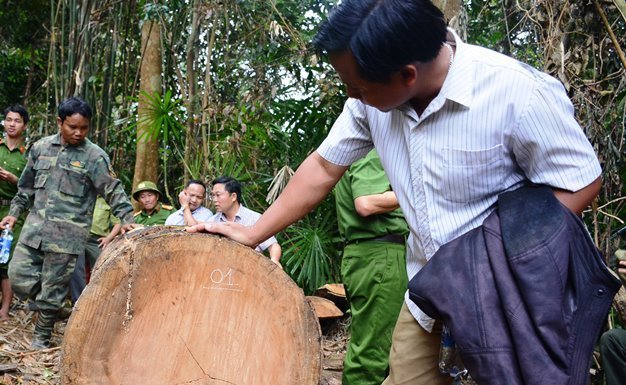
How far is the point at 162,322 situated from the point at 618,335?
230cm

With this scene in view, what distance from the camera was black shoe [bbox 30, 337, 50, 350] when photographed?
18.3ft

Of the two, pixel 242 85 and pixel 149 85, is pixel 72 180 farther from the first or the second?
pixel 149 85

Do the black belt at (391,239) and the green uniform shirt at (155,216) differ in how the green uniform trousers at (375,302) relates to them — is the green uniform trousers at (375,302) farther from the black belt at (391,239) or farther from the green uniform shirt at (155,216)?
the green uniform shirt at (155,216)

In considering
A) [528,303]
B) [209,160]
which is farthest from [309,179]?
[209,160]

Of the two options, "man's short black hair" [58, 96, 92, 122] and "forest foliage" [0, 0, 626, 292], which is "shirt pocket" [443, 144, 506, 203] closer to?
"forest foliage" [0, 0, 626, 292]

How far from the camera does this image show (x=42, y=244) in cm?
560

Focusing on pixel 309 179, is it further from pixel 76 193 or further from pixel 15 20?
pixel 15 20

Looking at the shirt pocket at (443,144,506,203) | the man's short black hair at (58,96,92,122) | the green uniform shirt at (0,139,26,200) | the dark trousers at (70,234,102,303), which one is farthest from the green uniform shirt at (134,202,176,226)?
the shirt pocket at (443,144,506,203)

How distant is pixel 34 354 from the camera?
17.7 feet

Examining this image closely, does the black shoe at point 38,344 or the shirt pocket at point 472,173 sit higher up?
the shirt pocket at point 472,173

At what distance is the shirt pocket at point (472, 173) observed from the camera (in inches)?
76.6

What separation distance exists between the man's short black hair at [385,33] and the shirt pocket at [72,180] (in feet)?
13.5

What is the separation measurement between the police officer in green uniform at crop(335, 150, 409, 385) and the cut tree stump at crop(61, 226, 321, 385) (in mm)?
1304

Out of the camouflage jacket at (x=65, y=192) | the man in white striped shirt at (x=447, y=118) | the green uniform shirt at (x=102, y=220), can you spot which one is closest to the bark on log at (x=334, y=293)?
the camouflage jacket at (x=65, y=192)
